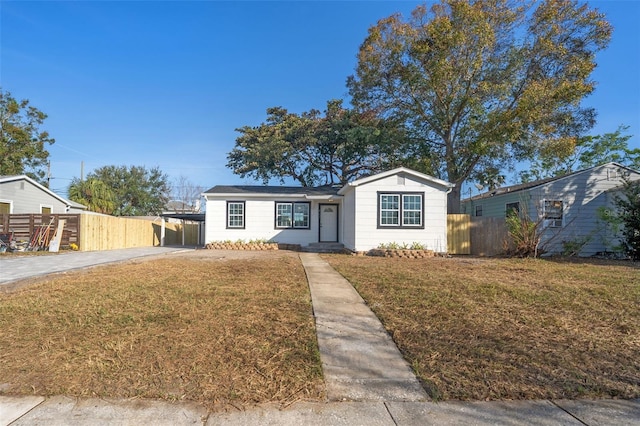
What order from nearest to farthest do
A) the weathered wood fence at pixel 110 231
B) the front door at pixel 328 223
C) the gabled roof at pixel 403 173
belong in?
1. the gabled roof at pixel 403 173
2. the weathered wood fence at pixel 110 231
3. the front door at pixel 328 223

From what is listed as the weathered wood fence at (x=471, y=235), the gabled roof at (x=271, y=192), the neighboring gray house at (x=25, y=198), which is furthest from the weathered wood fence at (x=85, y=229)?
the weathered wood fence at (x=471, y=235)

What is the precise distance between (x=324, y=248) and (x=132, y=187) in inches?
1040

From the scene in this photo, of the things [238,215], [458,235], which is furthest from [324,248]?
[458,235]

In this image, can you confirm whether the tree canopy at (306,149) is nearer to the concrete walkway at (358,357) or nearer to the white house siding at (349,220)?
the white house siding at (349,220)

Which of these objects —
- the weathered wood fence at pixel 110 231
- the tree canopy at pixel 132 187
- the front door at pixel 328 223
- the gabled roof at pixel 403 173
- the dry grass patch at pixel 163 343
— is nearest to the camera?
the dry grass patch at pixel 163 343

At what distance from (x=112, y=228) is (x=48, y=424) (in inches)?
695

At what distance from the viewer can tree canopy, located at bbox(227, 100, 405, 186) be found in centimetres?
2391

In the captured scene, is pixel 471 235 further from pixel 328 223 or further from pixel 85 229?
pixel 85 229

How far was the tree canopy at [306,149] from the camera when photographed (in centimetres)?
2391

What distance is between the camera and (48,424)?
2.33 metres

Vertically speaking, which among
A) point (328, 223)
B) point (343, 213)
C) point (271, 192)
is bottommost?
point (328, 223)

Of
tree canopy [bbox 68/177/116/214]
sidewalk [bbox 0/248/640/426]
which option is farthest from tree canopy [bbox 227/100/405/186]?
sidewalk [bbox 0/248/640/426]

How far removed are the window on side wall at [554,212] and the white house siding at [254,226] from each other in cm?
1027

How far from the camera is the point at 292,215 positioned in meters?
16.9
